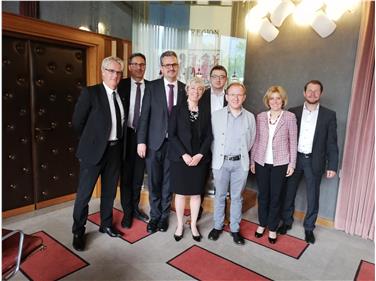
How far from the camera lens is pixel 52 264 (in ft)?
7.50

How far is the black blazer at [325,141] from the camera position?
105 inches

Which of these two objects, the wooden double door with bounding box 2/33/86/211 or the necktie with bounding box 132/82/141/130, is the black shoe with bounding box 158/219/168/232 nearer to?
the necktie with bounding box 132/82/141/130

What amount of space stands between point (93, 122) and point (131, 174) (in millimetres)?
718

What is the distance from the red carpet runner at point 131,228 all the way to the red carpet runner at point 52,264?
0.48 meters

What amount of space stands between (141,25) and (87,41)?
0.93 metres

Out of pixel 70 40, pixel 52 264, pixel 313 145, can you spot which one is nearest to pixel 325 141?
pixel 313 145

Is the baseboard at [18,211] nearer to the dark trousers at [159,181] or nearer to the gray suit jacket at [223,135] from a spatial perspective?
the dark trousers at [159,181]

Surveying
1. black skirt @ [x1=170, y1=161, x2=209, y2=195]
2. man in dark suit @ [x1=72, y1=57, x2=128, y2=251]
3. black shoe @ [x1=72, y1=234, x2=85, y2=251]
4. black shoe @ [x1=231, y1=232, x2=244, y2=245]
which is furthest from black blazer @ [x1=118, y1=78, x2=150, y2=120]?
black shoe @ [x1=231, y1=232, x2=244, y2=245]

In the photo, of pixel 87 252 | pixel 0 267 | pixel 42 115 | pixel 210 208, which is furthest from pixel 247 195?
pixel 0 267

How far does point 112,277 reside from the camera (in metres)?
2.18

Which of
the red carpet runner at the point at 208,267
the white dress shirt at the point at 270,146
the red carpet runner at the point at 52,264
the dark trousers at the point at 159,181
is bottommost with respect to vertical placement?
the red carpet runner at the point at 52,264

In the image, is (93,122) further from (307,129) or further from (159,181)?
(307,129)

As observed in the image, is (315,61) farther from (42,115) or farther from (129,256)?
(42,115)

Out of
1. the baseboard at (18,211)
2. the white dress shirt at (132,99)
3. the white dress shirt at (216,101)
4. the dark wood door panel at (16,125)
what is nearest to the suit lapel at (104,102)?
A: the white dress shirt at (132,99)
